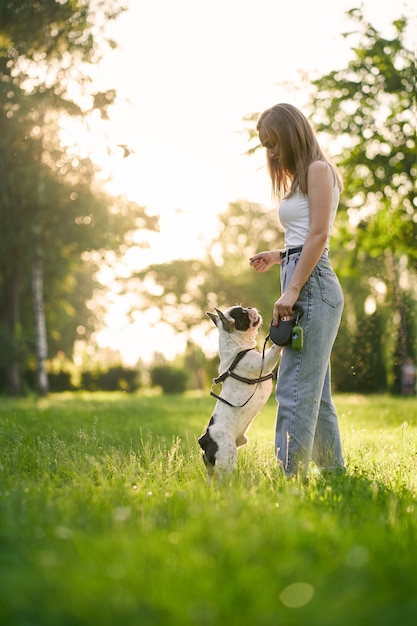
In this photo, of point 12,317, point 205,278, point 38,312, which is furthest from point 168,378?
point 38,312

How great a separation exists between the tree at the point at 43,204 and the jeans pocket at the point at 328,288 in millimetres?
10424

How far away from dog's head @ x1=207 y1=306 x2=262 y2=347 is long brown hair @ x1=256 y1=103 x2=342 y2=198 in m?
0.96

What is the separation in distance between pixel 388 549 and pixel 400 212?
487 inches

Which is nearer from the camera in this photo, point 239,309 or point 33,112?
point 239,309

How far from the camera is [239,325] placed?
17.2 ft

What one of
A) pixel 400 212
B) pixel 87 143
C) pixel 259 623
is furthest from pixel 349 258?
pixel 259 623

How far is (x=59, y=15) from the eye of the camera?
43.6 feet

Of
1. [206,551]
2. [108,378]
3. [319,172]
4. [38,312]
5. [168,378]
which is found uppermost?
[38,312]

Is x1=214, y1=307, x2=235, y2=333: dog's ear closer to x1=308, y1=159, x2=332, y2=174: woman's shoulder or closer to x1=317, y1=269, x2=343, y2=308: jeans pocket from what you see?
x1=317, y1=269, x2=343, y2=308: jeans pocket

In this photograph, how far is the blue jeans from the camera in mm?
4820

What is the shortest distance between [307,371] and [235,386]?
1.80 ft

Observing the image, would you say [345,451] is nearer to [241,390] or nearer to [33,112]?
[241,390]

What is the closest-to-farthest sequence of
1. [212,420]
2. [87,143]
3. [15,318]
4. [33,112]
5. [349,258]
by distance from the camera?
[212,420], [87,143], [349,258], [33,112], [15,318]

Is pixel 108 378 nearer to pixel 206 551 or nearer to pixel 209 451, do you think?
pixel 209 451
